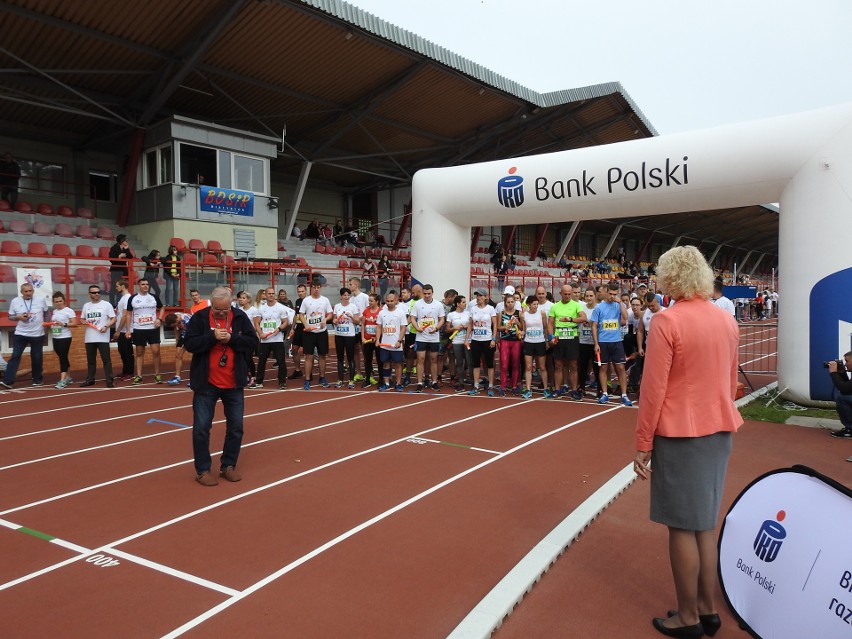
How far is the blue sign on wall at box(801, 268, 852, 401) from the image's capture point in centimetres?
797

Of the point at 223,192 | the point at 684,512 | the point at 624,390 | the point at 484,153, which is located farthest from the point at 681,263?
the point at 484,153

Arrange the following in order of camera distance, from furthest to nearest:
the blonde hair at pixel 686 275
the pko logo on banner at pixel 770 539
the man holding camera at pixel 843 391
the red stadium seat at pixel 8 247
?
the red stadium seat at pixel 8 247 < the man holding camera at pixel 843 391 < the blonde hair at pixel 686 275 < the pko logo on banner at pixel 770 539

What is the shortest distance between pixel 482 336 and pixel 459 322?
0.54m

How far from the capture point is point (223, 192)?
20516mm

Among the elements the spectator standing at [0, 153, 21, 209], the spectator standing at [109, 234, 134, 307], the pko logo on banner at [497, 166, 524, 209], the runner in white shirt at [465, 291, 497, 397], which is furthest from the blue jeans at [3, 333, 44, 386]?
the spectator standing at [0, 153, 21, 209]

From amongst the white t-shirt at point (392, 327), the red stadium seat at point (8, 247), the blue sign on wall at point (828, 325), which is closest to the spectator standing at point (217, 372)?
the white t-shirt at point (392, 327)

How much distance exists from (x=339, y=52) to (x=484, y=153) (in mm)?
11249

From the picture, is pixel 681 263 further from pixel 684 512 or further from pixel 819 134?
pixel 819 134

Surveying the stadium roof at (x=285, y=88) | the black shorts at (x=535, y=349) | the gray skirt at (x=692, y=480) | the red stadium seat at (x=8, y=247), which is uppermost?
the stadium roof at (x=285, y=88)

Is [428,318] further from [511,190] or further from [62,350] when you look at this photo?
[62,350]

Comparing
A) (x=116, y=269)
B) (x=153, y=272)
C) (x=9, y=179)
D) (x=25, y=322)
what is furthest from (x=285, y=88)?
(x=25, y=322)

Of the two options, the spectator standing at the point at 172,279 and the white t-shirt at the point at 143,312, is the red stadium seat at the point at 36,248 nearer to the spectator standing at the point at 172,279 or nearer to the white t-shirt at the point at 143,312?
the spectator standing at the point at 172,279

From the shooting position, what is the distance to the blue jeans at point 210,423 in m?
5.50

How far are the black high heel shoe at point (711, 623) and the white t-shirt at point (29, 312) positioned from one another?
11602 mm
